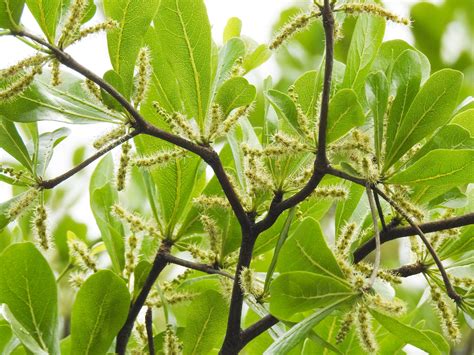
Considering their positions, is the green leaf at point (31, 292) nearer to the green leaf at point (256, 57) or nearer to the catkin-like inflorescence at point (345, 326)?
the catkin-like inflorescence at point (345, 326)

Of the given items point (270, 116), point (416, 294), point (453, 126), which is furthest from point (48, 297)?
point (416, 294)

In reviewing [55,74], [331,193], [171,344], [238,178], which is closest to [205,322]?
[171,344]

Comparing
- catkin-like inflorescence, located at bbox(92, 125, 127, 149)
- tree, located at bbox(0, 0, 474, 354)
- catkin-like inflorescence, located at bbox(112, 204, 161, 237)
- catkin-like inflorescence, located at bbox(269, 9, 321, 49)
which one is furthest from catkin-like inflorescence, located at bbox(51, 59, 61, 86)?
catkin-like inflorescence, located at bbox(269, 9, 321, 49)

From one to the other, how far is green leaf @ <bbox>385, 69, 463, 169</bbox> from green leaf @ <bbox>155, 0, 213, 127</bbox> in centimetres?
30

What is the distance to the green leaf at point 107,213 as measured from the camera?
1.38 m

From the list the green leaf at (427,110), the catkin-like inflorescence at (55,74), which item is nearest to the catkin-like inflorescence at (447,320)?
the green leaf at (427,110)

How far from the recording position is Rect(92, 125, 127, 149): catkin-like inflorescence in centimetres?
113

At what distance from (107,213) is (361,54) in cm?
55

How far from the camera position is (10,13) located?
1.07 metres

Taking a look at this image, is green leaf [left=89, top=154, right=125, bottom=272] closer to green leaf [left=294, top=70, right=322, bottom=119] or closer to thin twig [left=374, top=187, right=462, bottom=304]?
green leaf [left=294, top=70, right=322, bottom=119]

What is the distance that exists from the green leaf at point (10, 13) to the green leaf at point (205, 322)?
55 centimetres

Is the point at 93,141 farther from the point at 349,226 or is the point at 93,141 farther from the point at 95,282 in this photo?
the point at 349,226

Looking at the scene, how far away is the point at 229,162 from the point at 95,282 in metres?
0.37

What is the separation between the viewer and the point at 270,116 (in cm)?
127
